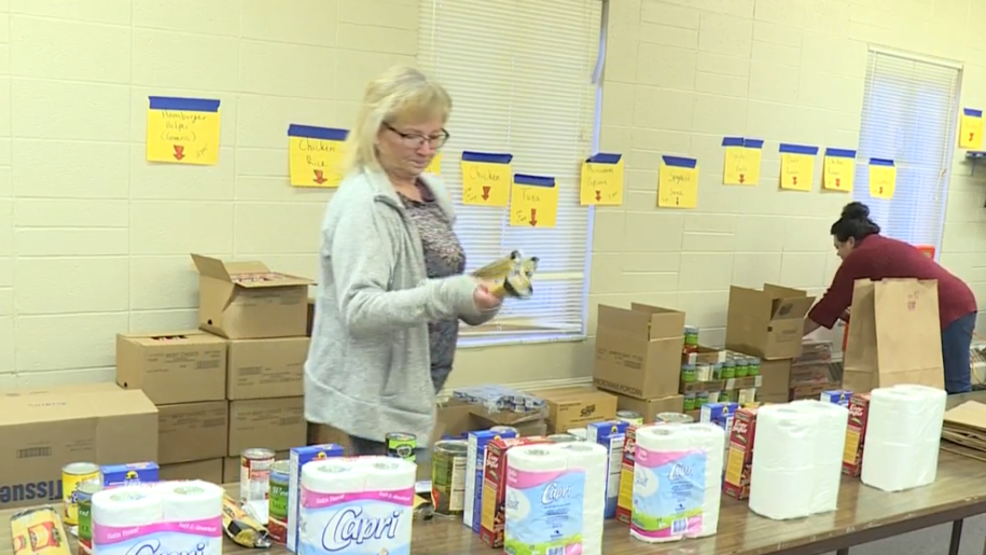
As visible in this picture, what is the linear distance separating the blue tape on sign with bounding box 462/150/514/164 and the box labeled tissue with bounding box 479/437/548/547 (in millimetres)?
2341

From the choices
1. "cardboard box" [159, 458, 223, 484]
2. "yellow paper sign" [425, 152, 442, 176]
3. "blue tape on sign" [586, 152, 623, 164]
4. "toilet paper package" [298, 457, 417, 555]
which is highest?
"blue tape on sign" [586, 152, 623, 164]

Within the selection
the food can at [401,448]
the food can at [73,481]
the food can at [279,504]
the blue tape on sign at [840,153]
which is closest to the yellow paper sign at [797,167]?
the blue tape on sign at [840,153]

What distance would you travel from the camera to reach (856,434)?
204 centimetres

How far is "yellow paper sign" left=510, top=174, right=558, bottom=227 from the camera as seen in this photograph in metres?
3.94

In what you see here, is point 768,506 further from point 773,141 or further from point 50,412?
point 773,141

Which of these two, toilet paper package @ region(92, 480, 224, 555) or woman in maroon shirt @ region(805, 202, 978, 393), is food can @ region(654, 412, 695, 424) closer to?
toilet paper package @ region(92, 480, 224, 555)

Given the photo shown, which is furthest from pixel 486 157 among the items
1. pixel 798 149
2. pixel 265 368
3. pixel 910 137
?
pixel 910 137

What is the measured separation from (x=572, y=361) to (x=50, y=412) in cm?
231

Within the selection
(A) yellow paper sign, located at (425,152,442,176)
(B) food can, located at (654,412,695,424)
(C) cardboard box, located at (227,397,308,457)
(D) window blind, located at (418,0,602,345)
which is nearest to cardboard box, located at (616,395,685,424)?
(D) window blind, located at (418,0,602,345)

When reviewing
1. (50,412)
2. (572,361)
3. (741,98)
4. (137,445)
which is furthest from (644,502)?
(741,98)

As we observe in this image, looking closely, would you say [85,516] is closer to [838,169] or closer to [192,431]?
[192,431]

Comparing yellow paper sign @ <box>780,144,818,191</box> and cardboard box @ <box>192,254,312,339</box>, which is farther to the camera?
yellow paper sign @ <box>780,144,818,191</box>

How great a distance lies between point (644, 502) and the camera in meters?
1.60

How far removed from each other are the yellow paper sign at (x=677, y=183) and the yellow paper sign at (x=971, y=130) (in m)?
2.25
